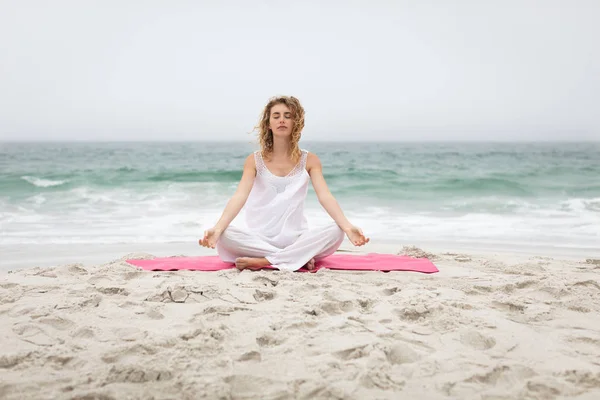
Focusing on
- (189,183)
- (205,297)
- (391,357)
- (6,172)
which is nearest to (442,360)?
(391,357)

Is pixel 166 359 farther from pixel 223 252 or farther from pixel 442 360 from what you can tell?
pixel 223 252

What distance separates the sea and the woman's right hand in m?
0.93

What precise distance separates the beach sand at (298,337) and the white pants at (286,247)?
0.95 feet

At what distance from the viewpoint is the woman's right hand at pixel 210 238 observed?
3834 mm

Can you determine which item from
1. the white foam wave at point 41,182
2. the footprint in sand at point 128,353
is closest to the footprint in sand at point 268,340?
the footprint in sand at point 128,353

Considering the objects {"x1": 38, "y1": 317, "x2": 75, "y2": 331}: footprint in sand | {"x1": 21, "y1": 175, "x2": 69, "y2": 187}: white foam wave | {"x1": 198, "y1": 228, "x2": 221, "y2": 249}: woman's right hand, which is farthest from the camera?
{"x1": 21, "y1": 175, "x2": 69, "y2": 187}: white foam wave

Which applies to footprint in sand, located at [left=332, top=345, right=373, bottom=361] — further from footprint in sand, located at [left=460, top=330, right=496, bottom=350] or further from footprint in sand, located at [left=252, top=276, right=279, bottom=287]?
footprint in sand, located at [left=252, top=276, right=279, bottom=287]

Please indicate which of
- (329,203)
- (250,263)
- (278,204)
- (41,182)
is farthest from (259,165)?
(41,182)

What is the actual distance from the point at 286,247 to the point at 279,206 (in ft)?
1.13

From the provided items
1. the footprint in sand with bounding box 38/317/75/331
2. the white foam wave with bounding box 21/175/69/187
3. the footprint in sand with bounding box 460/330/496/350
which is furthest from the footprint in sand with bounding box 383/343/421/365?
the white foam wave with bounding box 21/175/69/187

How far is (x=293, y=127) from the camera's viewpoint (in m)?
4.45

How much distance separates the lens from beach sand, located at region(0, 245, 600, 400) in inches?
Answer: 81.2

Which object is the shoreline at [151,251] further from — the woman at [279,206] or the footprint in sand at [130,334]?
the footprint in sand at [130,334]

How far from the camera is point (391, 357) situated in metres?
2.35
